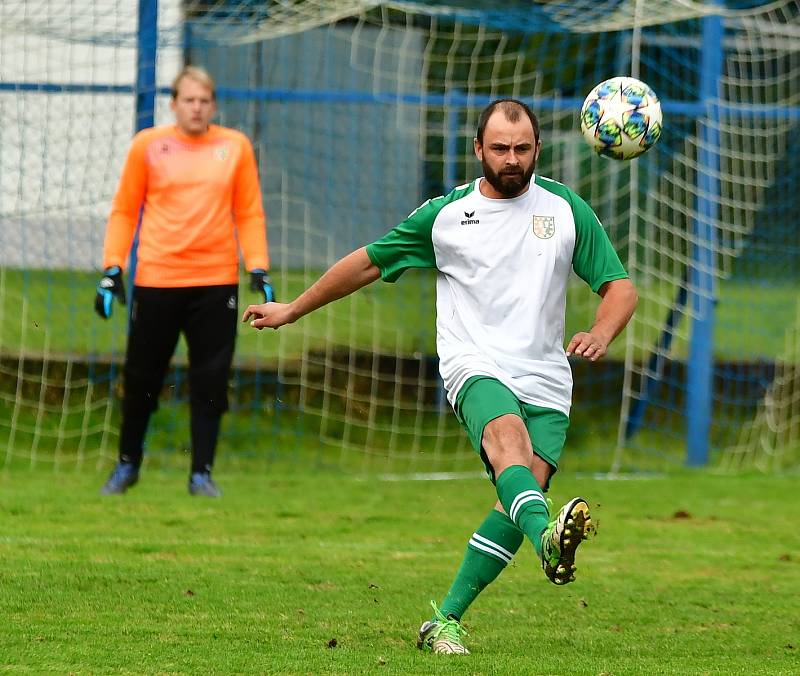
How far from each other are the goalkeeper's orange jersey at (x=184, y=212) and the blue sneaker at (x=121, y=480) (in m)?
1.15

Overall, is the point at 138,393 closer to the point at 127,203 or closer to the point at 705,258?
the point at 127,203

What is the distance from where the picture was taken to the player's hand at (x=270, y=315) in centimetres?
517

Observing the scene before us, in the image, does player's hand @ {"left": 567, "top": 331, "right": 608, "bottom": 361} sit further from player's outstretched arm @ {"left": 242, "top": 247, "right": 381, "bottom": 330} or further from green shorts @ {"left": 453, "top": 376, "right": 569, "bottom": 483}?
player's outstretched arm @ {"left": 242, "top": 247, "right": 381, "bottom": 330}

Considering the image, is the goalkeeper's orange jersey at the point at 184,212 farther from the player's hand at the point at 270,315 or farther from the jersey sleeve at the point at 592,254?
the jersey sleeve at the point at 592,254

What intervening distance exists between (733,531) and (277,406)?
162 inches

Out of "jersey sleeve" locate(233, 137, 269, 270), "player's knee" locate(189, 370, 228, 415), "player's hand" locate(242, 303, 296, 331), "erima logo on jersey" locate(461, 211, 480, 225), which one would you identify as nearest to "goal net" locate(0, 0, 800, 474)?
"jersey sleeve" locate(233, 137, 269, 270)

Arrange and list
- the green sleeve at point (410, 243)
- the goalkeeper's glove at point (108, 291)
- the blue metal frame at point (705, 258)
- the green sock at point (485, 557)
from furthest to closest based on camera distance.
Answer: the blue metal frame at point (705, 258), the goalkeeper's glove at point (108, 291), the green sleeve at point (410, 243), the green sock at point (485, 557)

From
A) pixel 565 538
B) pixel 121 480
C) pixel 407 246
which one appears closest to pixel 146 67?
pixel 121 480

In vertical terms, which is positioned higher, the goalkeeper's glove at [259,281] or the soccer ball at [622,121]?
the soccer ball at [622,121]

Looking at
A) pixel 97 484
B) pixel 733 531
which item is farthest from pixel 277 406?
pixel 733 531

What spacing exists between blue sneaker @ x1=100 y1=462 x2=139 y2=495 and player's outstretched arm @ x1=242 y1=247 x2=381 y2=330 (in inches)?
148

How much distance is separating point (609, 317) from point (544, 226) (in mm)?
402

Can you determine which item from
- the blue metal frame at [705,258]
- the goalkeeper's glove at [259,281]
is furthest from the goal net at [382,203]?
the goalkeeper's glove at [259,281]

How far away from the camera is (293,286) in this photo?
444 inches
